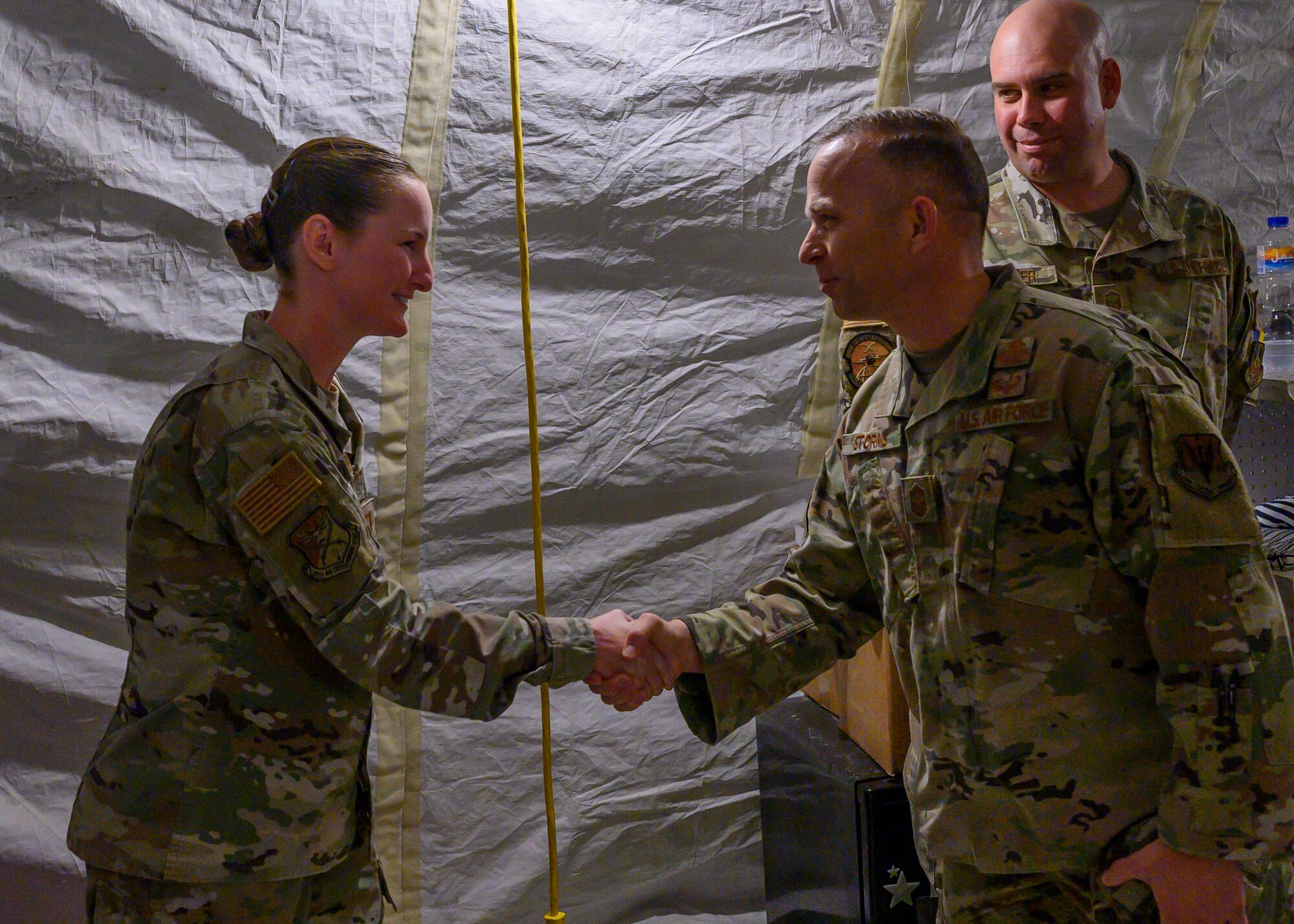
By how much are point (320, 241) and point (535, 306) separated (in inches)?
34.2

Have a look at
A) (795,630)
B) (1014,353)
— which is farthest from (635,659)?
(1014,353)

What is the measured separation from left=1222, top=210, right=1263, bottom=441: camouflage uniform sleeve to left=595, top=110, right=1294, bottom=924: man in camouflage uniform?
803 millimetres

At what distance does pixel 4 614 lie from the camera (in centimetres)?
200

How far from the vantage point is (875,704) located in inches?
81.6

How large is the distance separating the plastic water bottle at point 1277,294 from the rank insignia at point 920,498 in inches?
57.1

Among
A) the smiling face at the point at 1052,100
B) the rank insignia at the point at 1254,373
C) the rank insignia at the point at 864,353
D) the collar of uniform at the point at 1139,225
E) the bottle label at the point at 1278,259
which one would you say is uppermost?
the smiling face at the point at 1052,100

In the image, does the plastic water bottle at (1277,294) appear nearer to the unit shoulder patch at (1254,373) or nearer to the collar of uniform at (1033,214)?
the unit shoulder patch at (1254,373)

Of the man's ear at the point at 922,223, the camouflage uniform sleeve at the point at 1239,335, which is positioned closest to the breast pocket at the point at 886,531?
the man's ear at the point at 922,223

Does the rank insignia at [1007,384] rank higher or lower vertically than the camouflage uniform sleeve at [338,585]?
higher

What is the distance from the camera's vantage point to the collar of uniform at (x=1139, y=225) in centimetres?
184

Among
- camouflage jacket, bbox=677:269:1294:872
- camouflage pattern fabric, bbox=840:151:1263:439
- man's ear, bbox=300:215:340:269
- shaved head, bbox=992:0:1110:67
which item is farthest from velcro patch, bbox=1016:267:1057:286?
man's ear, bbox=300:215:340:269

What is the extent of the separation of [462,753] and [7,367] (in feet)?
3.70

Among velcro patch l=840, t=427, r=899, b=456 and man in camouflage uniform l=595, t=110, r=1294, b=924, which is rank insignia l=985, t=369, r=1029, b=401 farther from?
velcro patch l=840, t=427, r=899, b=456

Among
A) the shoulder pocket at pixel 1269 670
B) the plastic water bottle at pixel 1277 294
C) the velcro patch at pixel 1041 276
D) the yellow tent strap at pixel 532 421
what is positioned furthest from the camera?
the plastic water bottle at pixel 1277 294
